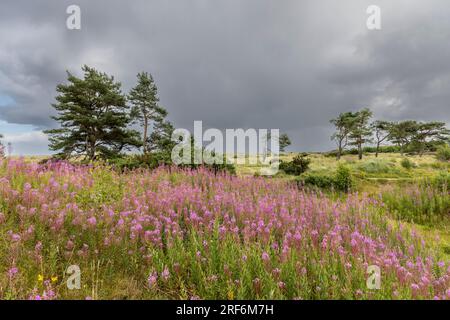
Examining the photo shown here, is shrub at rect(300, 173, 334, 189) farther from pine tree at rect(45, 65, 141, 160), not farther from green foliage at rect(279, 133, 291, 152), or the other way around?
green foliage at rect(279, 133, 291, 152)

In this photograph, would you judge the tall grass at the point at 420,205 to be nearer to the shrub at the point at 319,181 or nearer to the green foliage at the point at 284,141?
the shrub at the point at 319,181

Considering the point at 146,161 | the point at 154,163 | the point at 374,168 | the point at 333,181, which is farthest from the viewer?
the point at 374,168

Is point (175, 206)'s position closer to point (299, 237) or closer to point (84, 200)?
point (84, 200)

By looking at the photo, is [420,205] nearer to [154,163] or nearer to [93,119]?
[154,163]

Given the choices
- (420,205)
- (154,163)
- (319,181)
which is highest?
(154,163)

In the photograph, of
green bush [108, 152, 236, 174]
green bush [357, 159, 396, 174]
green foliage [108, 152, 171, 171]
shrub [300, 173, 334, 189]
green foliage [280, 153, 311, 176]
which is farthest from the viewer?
green bush [357, 159, 396, 174]

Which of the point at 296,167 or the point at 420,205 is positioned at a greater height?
the point at 296,167

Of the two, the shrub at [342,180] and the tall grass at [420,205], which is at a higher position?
the shrub at [342,180]

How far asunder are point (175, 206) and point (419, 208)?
6.73 metres

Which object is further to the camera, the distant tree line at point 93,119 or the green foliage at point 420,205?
the distant tree line at point 93,119

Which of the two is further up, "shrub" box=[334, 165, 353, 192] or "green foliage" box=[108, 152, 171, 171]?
"green foliage" box=[108, 152, 171, 171]

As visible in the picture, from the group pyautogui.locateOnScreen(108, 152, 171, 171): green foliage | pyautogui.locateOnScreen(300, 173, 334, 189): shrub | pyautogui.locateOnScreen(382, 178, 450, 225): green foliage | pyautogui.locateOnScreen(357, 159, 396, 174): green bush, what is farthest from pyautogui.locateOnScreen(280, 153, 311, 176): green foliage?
pyautogui.locateOnScreen(108, 152, 171, 171): green foliage

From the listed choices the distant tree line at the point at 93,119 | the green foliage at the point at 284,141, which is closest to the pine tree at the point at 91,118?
the distant tree line at the point at 93,119

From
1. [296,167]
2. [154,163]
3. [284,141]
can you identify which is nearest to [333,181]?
[296,167]
